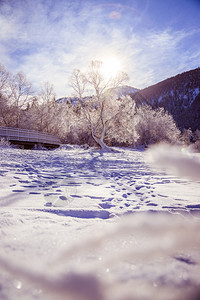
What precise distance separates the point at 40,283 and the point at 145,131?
25044 mm

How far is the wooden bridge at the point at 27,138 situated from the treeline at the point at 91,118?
403 cm

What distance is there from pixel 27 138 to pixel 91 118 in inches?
248

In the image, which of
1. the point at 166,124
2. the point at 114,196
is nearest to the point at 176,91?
the point at 166,124

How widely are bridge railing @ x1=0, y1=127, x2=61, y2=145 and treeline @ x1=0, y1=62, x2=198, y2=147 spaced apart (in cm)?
410

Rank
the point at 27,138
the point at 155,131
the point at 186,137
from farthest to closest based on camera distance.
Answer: the point at 186,137
the point at 155,131
the point at 27,138

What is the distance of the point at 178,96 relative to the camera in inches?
3844

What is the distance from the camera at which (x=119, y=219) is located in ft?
6.13

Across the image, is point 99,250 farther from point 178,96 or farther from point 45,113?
point 178,96

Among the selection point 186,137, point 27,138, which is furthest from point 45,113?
point 186,137

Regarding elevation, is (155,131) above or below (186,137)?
above

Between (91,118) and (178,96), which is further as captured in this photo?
(178,96)

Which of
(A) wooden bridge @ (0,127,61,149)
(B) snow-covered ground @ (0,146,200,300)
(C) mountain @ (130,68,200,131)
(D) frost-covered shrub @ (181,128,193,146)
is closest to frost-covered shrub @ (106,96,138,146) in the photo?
(A) wooden bridge @ (0,127,61,149)

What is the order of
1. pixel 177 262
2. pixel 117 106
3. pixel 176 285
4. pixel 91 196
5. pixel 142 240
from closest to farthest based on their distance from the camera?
pixel 176 285 → pixel 177 262 → pixel 142 240 → pixel 91 196 → pixel 117 106

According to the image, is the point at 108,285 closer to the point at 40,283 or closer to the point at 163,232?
the point at 40,283
